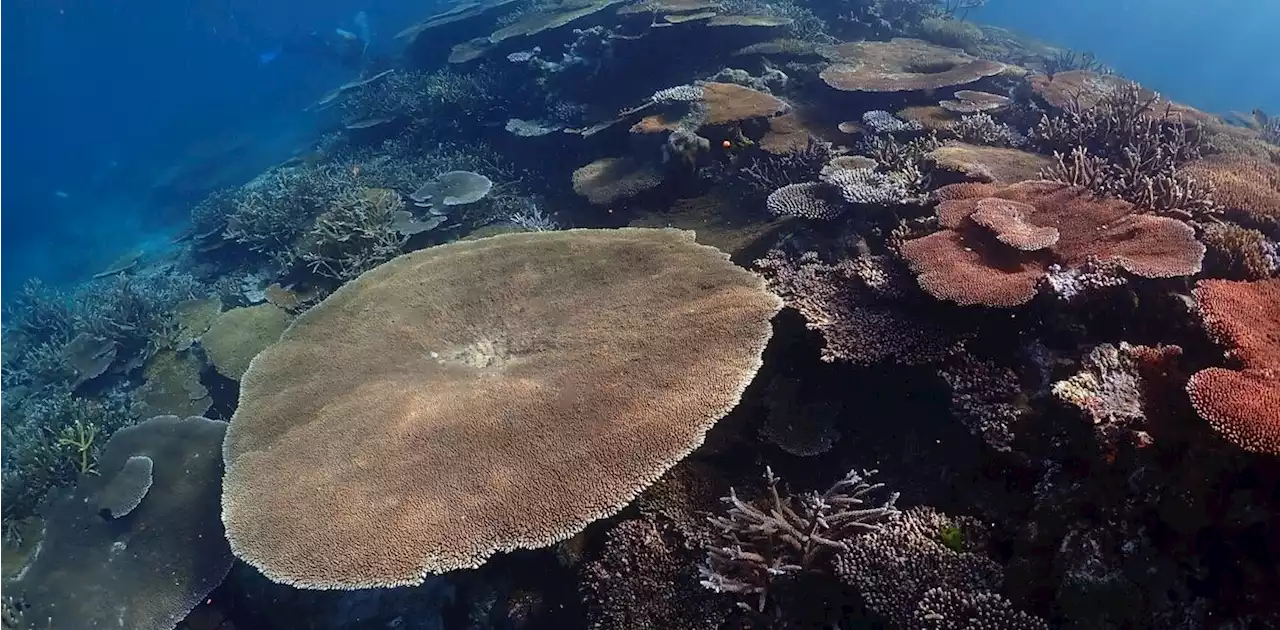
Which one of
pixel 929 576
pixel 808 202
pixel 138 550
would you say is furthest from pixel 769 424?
pixel 138 550

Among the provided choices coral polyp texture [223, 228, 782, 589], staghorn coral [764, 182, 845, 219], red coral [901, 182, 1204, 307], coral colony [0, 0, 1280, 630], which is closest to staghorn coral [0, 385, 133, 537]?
coral colony [0, 0, 1280, 630]

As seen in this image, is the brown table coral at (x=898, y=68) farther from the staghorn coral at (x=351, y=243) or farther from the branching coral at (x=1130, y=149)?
the staghorn coral at (x=351, y=243)

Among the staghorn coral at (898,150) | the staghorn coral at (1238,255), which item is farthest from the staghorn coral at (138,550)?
the staghorn coral at (1238,255)

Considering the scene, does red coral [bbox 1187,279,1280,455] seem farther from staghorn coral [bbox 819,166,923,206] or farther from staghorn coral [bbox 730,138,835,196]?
staghorn coral [bbox 730,138,835,196]

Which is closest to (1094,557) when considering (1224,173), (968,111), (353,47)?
(1224,173)

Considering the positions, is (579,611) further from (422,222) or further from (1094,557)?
(422,222)

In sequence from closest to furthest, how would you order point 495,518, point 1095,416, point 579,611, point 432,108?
point 1095,416 → point 495,518 → point 579,611 → point 432,108

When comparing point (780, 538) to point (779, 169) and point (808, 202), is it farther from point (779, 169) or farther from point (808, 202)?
point (779, 169)
